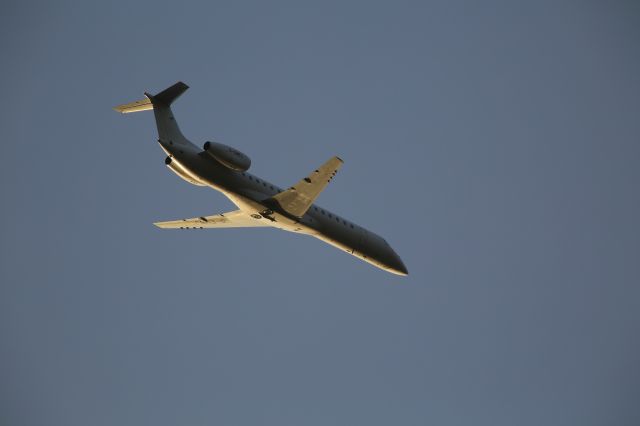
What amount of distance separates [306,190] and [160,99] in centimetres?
742

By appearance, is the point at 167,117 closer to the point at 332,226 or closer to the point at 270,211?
the point at 270,211

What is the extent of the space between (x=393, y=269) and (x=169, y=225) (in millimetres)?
11524

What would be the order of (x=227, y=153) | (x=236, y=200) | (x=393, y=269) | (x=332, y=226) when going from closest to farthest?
(x=227, y=153) → (x=236, y=200) → (x=332, y=226) → (x=393, y=269)

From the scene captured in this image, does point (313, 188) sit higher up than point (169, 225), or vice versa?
point (313, 188)

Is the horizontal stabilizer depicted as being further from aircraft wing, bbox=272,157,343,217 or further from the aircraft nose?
the aircraft nose

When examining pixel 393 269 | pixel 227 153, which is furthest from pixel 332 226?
pixel 227 153

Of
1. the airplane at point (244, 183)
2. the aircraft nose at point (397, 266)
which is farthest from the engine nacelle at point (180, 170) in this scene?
Result: the aircraft nose at point (397, 266)

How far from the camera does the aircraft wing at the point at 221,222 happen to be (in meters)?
34.6

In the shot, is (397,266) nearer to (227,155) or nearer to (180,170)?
(227,155)

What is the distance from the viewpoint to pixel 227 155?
29.8m

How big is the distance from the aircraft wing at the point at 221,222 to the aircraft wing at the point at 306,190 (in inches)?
94.7

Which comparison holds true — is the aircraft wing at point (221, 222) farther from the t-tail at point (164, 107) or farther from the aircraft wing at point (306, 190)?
the t-tail at point (164, 107)

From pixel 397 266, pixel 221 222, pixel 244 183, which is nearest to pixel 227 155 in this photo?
pixel 244 183

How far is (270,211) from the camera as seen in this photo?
105ft
